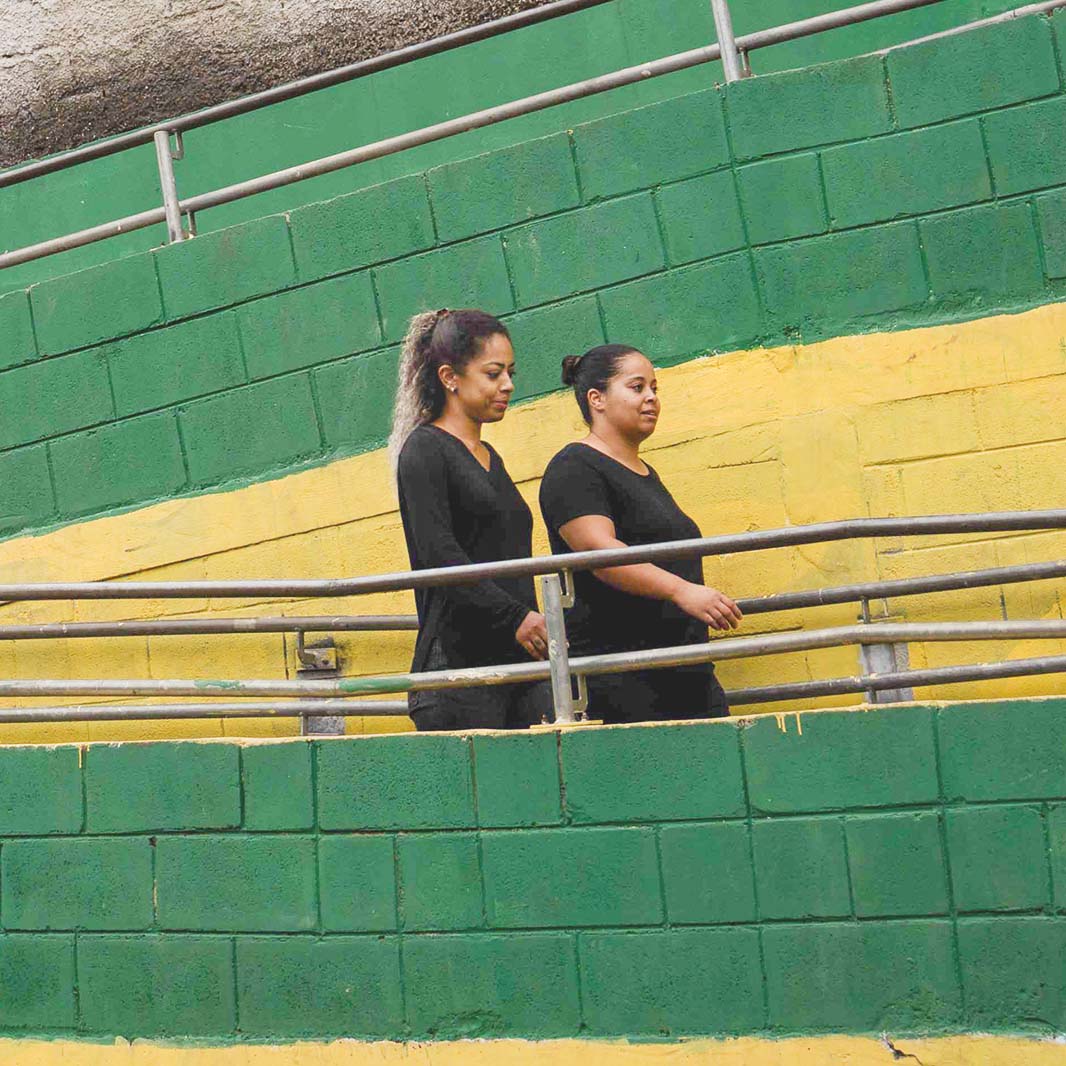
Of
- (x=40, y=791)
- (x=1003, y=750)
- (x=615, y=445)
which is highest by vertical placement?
(x=615, y=445)

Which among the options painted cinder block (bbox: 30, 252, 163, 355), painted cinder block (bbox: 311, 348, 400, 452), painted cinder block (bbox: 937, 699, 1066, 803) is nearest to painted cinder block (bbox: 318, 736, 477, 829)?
painted cinder block (bbox: 937, 699, 1066, 803)

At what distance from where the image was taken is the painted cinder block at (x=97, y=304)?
7016mm

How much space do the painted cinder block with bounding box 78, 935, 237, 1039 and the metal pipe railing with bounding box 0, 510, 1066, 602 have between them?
1.04 metres

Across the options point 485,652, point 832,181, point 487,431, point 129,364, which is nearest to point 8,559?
point 129,364

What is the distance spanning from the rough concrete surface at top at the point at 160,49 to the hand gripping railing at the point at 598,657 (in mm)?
3431

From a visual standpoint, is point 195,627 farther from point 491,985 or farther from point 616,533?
point 491,985

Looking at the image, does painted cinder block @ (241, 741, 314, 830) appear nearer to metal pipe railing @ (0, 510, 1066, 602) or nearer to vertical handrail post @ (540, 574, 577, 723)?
metal pipe railing @ (0, 510, 1066, 602)

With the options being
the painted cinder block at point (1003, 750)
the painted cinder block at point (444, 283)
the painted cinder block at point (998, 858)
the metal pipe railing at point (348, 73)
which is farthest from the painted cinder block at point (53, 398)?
the painted cinder block at point (998, 858)

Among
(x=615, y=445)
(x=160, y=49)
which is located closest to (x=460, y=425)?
(x=615, y=445)

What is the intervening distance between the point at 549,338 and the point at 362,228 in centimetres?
87

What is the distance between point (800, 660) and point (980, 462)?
0.89m

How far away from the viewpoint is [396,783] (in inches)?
202

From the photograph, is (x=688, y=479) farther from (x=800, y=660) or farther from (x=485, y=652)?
(x=485, y=652)

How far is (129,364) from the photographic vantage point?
7.00 metres
